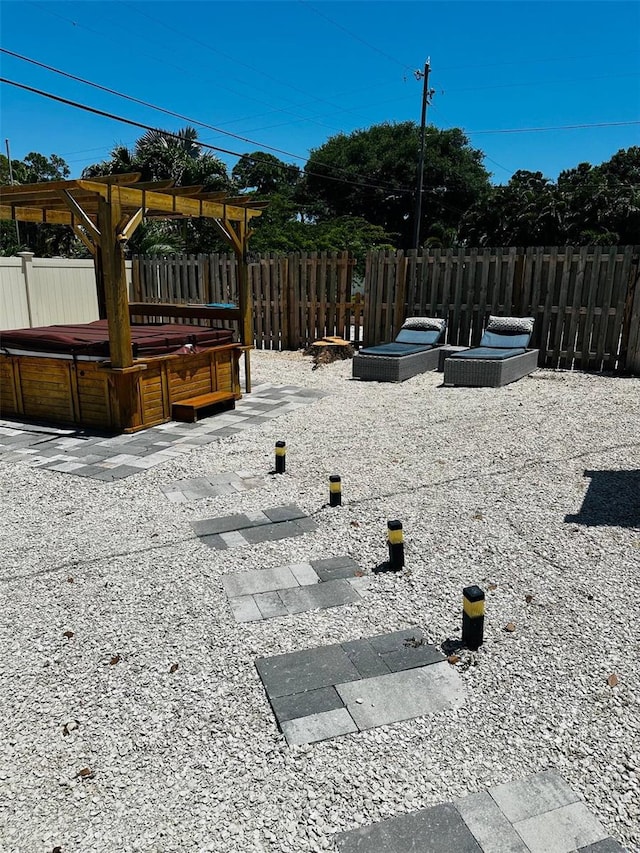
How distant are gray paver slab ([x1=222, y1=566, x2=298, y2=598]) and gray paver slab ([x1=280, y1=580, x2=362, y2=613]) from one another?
0.10 metres

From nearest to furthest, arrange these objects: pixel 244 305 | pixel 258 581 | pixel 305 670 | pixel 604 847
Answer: pixel 604 847
pixel 305 670
pixel 258 581
pixel 244 305

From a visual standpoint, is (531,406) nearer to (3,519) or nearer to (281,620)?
(281,620)

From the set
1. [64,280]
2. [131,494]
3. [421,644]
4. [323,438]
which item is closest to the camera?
[421,644]

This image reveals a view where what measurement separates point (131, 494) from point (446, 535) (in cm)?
292

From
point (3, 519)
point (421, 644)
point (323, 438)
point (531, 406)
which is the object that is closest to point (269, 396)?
point (323, 438)

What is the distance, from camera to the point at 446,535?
15.7 ft

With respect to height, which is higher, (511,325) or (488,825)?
(511,325)

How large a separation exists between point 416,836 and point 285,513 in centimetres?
318

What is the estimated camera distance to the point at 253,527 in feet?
16.3

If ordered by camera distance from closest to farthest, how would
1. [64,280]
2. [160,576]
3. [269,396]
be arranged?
1. [160,576]
2. [269,396]
3. [64,280]

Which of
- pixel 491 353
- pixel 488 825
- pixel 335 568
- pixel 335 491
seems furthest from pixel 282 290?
pixel 488 825

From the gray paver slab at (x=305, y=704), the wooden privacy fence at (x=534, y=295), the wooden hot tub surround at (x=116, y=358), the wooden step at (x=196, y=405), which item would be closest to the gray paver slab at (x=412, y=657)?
the gray paver slab at (x=305, y=704)

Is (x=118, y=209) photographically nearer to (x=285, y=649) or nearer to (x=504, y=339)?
(x=285, y=649)

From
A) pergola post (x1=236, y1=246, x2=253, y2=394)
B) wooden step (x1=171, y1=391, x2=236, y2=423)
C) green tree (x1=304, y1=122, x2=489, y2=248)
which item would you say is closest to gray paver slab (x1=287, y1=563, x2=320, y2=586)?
wooden step (x1=171, y1=391, x2=236, y2=423)
